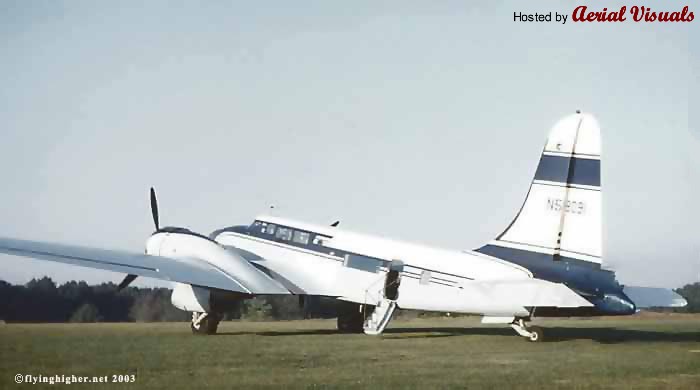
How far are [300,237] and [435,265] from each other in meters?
4.64

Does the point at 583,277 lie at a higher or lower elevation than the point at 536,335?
higher

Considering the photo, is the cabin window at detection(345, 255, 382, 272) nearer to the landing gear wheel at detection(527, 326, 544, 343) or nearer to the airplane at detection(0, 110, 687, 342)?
the airplane at detection(0, 110, 687, 342)

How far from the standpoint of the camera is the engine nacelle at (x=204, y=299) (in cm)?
2009

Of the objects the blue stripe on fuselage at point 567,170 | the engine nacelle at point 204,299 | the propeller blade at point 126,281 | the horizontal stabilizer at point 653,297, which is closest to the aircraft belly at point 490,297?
the blue stripe on fuselage at point 567,170

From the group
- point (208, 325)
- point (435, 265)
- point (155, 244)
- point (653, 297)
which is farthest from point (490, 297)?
point (155, 244)

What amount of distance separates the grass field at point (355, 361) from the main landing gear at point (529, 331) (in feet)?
0.89

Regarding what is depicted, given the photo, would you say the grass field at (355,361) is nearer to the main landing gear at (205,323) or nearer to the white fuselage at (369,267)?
the white fuselage at (369,267)

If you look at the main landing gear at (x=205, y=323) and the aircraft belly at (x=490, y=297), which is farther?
the main landing gear at (x=205, y=323)

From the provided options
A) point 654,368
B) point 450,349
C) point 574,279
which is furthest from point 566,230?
point 654,368

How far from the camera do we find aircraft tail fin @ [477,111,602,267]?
17.3 metres

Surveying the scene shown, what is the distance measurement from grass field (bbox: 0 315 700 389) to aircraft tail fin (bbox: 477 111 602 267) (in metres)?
2.04

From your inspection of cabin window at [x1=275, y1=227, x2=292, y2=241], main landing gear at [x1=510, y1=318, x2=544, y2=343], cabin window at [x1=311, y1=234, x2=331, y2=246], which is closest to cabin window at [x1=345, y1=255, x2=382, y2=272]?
cabin window at [x1=311, y1=234, x2=331, y2=246]

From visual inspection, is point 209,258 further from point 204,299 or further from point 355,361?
point 355,361

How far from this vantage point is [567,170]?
705 inches
